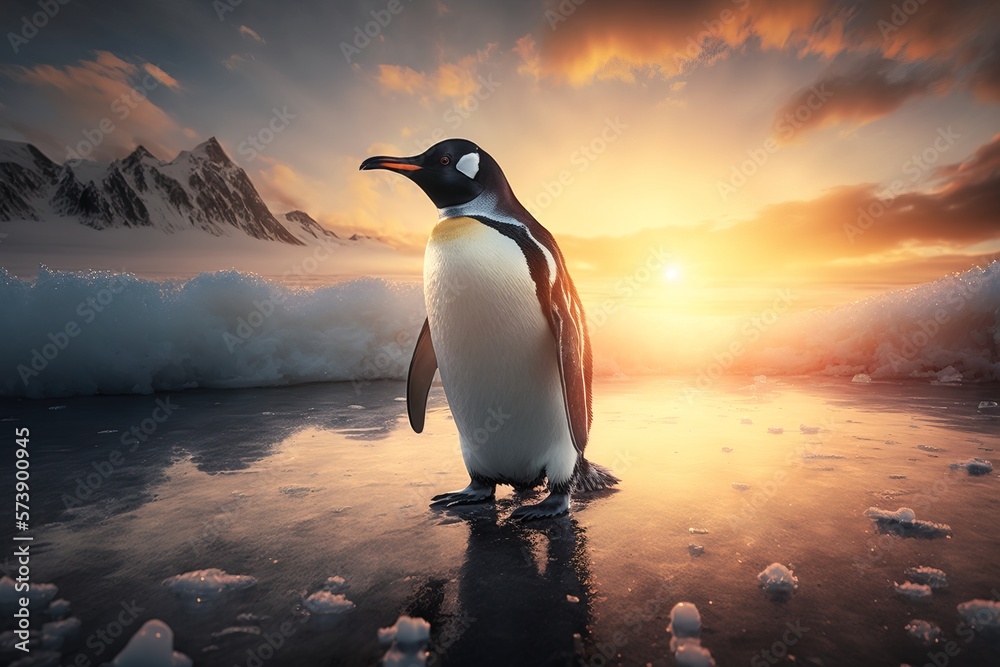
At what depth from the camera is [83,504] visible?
255cm

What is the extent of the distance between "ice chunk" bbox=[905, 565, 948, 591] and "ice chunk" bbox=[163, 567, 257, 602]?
2308 millimetres

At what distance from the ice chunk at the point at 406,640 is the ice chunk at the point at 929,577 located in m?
1.68

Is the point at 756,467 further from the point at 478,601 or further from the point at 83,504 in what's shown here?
the point at 83,504

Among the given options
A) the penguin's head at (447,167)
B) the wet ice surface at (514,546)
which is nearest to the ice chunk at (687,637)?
the wet ice surface at (514,546)

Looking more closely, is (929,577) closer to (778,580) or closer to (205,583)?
(778,580)

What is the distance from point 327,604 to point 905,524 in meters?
2.45

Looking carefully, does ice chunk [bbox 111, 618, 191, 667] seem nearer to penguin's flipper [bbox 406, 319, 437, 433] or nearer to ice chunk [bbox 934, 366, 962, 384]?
penguin's flipper [bbox 406, 319, 437, 433]

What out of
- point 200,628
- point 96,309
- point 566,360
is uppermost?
point 96,309

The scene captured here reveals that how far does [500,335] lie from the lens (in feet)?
8.25

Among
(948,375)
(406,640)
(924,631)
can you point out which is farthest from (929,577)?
(948,375)

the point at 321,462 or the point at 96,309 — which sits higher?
the point at 96,309

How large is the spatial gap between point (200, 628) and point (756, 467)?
3.05m

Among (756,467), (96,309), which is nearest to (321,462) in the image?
(756,467)

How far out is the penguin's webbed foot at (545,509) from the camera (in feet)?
7.86
